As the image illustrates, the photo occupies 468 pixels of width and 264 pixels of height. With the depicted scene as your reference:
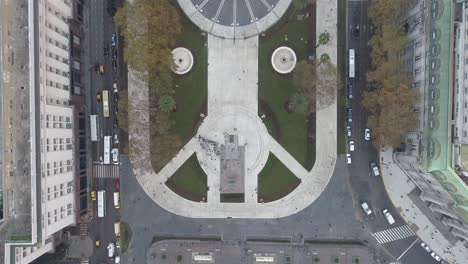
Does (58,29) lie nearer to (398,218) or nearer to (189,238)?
(189,238)

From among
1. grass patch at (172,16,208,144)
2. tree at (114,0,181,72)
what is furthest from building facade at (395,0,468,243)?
tree at (114,0,181,72)

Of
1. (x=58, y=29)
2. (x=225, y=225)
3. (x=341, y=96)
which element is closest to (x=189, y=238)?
(x=225, y=225)

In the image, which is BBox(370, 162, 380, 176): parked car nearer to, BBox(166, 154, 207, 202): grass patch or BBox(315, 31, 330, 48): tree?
BBox(315, 31, 330, 48): tree

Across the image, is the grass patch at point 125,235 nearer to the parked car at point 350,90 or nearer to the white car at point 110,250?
the white car at point 110,250

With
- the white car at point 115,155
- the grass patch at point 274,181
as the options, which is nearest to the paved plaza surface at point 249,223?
the white car at point 115,155

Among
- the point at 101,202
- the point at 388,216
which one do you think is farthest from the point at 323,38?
the point at 101,202

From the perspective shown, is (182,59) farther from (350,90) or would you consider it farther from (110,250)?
(110,250)
